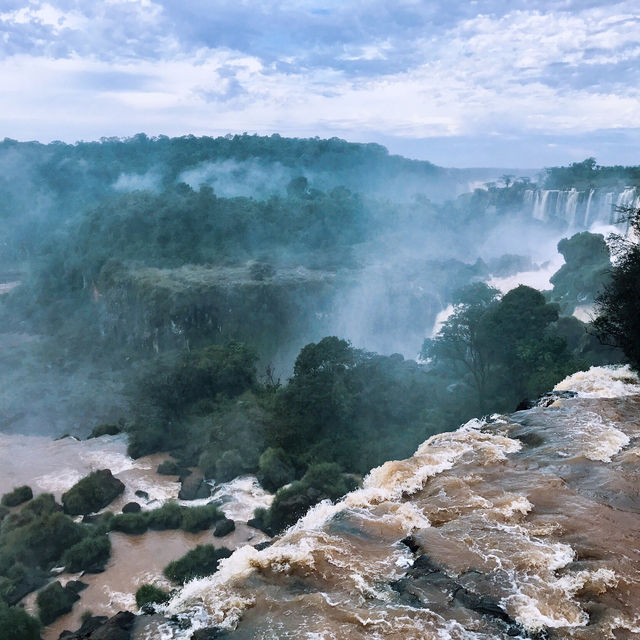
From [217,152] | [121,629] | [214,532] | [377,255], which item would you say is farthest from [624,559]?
[217,152]

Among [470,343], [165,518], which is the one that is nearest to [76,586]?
[165,518]

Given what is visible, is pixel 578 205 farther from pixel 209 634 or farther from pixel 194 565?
pixel 209 634

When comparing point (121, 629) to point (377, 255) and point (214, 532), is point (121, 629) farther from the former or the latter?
point (377, 255)

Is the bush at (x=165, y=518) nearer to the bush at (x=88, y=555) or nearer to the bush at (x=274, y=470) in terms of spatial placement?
the bush at (x=88, y=555)

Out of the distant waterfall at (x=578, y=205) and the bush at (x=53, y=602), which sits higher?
the distant waterfall at (x=578, y=205)

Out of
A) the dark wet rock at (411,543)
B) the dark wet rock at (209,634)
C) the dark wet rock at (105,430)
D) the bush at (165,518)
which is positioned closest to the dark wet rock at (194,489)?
the bush at (165,518)
